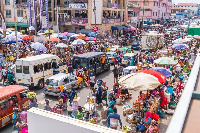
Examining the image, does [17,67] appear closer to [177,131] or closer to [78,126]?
[78,126]

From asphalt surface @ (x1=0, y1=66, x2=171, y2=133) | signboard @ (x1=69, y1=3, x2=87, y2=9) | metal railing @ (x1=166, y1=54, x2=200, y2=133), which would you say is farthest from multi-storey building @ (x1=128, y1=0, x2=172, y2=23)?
metal railing @ (x1=166, y1=54, x2=200, y2=133)

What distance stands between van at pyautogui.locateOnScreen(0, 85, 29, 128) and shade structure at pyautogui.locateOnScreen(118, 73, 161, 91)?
5105 mm

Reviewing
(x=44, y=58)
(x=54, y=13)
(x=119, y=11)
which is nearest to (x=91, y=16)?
(x=54, y=13)

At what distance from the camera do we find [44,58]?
1698cm

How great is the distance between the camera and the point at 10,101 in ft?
36.2

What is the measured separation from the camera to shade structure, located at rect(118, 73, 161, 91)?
35.0ft

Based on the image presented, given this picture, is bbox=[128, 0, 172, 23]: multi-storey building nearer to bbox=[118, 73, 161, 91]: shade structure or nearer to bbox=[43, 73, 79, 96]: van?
bbox=[43, 73, 79, 96]: van

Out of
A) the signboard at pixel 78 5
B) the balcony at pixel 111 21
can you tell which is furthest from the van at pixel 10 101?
the balcony at pixel 111 21

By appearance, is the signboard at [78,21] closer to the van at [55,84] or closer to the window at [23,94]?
the van at [55,84]

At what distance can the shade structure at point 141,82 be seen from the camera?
1068 cm

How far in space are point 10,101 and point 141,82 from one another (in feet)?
20.5

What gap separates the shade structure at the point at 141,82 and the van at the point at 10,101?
510 cm

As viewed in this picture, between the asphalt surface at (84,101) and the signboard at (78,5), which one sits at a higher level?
the signboard at (78,5)

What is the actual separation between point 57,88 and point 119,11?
41.1 metres
